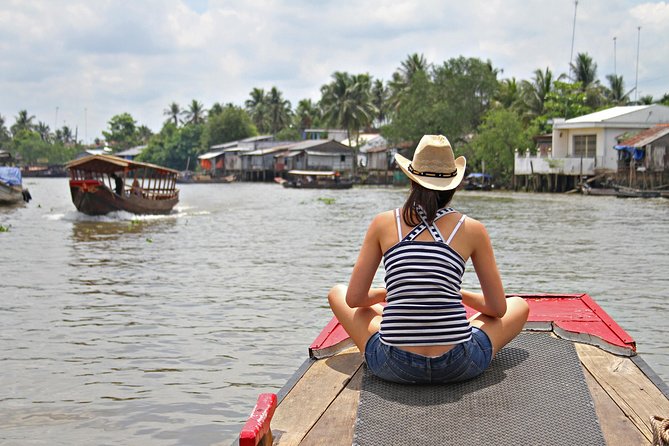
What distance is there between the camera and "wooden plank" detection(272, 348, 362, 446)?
3.72 metres

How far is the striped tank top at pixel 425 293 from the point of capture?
4.03 m

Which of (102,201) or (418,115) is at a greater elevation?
(418,115)

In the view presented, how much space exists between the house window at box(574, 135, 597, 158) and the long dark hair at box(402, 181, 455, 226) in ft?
152

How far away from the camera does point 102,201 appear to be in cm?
2928

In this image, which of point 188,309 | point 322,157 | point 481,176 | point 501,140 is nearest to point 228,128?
point 322,157

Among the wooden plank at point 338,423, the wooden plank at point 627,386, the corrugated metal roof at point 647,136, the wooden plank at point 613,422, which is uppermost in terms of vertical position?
A: the corrugated metal roof at point 647,136

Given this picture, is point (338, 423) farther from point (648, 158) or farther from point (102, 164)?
point (648, 158)

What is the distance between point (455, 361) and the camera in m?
4.06

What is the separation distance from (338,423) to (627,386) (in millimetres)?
1487

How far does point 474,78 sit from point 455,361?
61.5 m

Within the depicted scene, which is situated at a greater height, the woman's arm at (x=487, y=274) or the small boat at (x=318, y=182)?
the woman's arm at (x=487, y=274)

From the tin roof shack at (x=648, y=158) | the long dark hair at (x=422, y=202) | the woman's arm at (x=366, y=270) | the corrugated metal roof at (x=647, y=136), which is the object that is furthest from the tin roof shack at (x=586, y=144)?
the long dark hair at (x=422, y=202)

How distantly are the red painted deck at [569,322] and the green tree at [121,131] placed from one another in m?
136

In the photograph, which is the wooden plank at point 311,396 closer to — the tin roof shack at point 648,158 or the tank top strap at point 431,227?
the tank top strap at point 431,227
